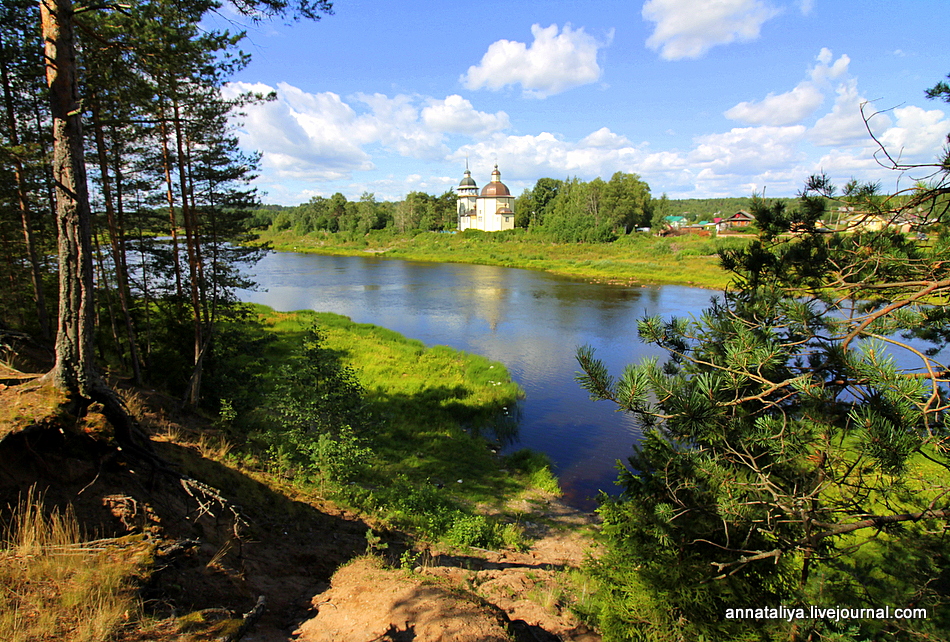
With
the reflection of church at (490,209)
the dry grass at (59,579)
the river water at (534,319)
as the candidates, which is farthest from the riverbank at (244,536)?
the reflection of church at (490,209)

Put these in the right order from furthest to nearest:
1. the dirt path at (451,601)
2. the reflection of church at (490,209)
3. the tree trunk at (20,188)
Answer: the reflection of church at (490,209) < the tree trunk at (20,188) < the dirt path at (451,601)

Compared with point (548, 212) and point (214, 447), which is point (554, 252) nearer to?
point (548, 212)

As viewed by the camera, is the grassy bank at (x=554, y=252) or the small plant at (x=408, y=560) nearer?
the small plant at (x=408, y=560)

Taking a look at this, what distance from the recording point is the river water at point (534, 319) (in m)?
12.5

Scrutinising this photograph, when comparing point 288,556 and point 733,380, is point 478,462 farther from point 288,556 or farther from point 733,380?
point 733,380

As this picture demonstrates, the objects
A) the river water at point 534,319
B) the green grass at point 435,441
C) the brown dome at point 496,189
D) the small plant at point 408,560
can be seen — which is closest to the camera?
the small plant at point 408,560

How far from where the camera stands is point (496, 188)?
89.4 metres

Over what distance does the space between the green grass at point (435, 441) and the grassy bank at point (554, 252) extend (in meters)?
22.4

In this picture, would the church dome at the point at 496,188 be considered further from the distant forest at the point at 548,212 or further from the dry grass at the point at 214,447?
the dry grass at the point at 214,447

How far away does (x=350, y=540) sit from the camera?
6266 mm

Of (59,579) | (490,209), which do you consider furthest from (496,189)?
(59,579)

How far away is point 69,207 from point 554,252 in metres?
59.5

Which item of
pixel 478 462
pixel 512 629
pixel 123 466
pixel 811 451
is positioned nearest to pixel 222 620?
pixel 123 466

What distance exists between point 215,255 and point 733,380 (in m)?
12.7
